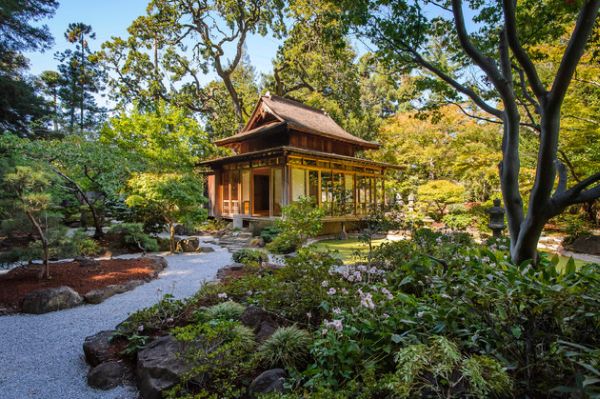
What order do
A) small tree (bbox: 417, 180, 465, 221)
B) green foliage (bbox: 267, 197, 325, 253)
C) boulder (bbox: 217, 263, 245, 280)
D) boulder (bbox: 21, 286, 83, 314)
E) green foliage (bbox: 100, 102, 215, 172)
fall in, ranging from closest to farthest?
1. boulder (bbox: 21, 286, 83, 314)
2. boulder (bbox: 217, 263, 245, 280)
3. green foliage (bbox: 267, 197, 325, 253)
4. green foliage (bbox: 100, 102, 215, 172)
5. small tree (bbox: 417, 180, 465, 221)

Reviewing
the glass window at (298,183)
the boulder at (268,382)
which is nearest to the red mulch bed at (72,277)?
the boulder at (268,382)

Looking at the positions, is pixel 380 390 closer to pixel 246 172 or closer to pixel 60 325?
pixel 60 325

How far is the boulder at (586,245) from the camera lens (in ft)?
30.9

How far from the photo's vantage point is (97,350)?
315 centimetres

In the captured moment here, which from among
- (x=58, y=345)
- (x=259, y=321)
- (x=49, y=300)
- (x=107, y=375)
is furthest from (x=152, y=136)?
(x=259, y=321)

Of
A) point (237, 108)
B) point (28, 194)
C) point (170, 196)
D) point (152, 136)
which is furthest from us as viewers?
point (237, 108)

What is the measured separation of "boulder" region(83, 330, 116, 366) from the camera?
121 inches

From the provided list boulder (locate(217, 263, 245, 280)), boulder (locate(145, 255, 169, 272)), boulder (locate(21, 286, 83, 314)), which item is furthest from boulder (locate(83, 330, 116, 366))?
boulder (locate(145, 255, 169, 272))

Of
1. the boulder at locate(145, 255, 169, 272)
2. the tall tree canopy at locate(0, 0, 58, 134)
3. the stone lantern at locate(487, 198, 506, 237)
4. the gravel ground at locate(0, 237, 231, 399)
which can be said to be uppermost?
the tall tree canopy at locate(0, 0, 58, 134)

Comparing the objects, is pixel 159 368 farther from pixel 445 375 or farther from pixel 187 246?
pixel 187 246

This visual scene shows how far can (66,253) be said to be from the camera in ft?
18.7

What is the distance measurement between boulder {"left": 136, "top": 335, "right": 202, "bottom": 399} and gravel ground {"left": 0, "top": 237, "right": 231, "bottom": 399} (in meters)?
0.21

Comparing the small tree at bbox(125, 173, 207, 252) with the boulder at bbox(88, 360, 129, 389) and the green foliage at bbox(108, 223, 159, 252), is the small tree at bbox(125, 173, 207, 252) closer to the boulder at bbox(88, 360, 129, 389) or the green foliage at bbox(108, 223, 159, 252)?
the green foliage at bbox(108, 223, 159, 252)

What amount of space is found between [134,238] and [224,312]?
6.86 m
